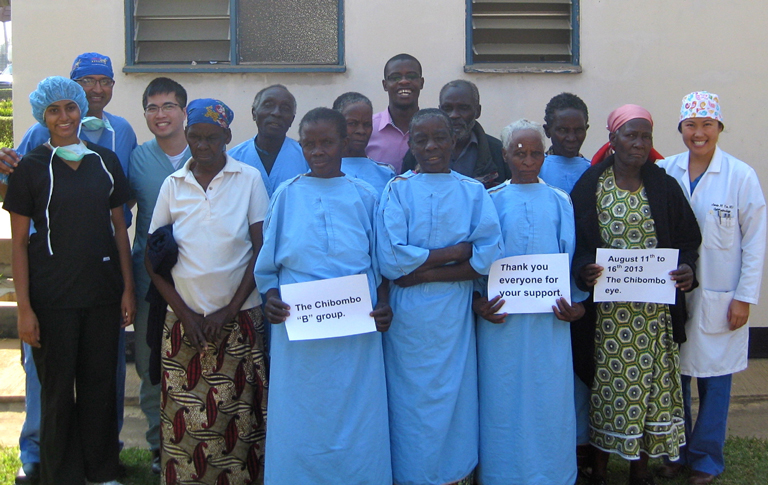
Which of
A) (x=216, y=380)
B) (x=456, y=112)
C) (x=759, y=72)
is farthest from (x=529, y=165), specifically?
(x=759, y=72)

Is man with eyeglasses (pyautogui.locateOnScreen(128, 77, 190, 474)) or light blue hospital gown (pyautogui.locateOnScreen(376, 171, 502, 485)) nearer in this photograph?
light blue hospital gown (pyautogui.locateOnScreen(376, 171, 502, 485))

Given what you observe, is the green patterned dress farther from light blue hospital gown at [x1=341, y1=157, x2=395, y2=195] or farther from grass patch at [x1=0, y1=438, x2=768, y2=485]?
light blue hospital gown at [x1=341, y1=157, x2=395, y2=195]

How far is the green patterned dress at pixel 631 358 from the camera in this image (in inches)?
130

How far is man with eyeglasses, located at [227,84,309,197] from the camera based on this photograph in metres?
3.64

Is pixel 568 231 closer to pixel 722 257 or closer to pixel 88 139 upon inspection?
pixel 722 257

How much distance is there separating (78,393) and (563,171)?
281 centimetres

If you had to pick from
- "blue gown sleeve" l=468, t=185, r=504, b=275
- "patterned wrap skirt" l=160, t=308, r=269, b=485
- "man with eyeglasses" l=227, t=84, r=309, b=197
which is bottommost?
"patterned wrap skirt" l=160, t=308, r=269, b=485

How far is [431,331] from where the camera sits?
3047mm

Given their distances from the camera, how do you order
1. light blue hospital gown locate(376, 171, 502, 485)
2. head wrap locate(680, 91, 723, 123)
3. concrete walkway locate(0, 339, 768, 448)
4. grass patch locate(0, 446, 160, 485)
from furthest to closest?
1. concrete walkway locate(0, 339, 768, 448)
2. grass patch locate(0, 446, 160, 485)
3. head wrap locate(680, 91, 723, 123)
4. light blue hospital gown locate(376, 171, 502, 485)

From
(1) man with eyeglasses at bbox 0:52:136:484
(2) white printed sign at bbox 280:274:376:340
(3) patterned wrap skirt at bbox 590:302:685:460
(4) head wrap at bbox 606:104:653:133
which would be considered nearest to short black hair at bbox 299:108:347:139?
(2) white printed sign at bbox 280:274:376:340

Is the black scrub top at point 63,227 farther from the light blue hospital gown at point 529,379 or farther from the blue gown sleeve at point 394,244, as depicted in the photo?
the light blue hospital gown at point 529,379

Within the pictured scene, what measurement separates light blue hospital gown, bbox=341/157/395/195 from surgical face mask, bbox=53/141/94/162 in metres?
1.30

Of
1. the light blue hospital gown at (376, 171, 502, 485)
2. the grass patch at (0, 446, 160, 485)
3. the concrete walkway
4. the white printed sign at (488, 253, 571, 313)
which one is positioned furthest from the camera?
the concrete walkway

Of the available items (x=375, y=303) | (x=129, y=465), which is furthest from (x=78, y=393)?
(x=375, y=303)
